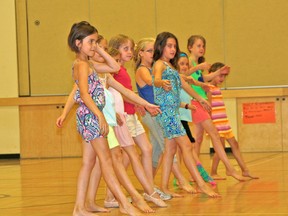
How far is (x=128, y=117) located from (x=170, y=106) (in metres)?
0.38

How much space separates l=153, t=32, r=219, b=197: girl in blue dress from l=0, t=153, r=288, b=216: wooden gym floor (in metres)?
0.25

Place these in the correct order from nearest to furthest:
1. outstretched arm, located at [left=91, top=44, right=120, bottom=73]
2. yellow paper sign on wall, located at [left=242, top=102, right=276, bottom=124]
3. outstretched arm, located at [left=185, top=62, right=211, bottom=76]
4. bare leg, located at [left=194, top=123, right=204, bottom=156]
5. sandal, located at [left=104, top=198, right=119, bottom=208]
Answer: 1. outstretched arm, located at [left=91, top=44, right=120, bottom=73]
2. sandal, located at [left=104, top=198, right=119, bottom=208]
3. outstretched arm, located at [left=185, top=62, right=211, bottom=76]
4. bare leg, located at [left=194, top=123, right=204, bottom=156]
5. yellow paper sign on wall, located at [left=242, top=102, right=276, bottom=124]

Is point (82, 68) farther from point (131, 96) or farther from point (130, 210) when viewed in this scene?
point (130, 210)

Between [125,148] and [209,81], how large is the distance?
8.79 ft

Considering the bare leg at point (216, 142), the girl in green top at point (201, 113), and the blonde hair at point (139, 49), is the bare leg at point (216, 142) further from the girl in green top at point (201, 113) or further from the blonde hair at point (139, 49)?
the blonde hair at point (139, 49)

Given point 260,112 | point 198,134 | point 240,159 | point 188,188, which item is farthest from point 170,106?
point 260,112

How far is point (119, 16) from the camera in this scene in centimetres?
1215

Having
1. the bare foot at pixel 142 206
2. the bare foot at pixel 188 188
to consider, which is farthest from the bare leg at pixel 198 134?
the bare foot at pixel 142 206

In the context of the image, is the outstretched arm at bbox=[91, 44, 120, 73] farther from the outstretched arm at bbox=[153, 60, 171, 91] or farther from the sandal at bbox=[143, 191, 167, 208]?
the sandal at bbox=[143, 191, 167, 208]

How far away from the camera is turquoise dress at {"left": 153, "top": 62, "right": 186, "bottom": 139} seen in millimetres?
5781

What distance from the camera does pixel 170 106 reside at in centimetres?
583

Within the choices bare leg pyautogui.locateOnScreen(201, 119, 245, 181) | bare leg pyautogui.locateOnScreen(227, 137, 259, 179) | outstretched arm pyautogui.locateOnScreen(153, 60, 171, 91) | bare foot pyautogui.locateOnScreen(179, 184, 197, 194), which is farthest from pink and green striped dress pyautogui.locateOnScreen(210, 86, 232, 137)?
outstretched arm pyautogui.locateOnScreen(153, 60, 171, 91)

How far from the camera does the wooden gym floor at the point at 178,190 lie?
5.04 m

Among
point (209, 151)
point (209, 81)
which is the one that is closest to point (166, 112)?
point (209, 81)
